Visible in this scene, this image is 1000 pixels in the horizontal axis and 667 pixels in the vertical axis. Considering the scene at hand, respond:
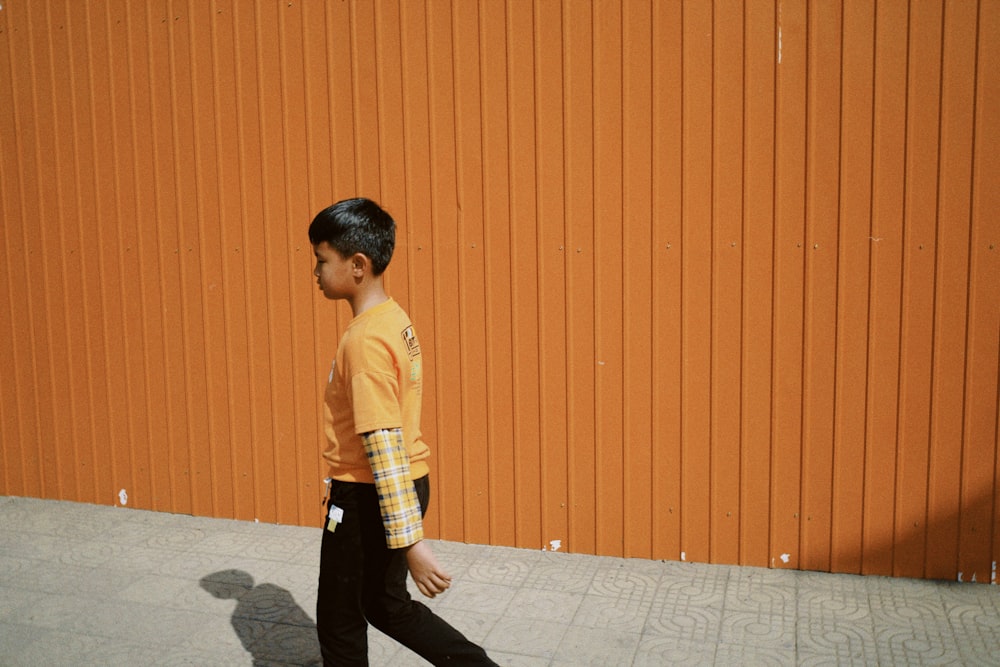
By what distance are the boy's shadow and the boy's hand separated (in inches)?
50.5

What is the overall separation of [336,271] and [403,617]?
43.8 inches

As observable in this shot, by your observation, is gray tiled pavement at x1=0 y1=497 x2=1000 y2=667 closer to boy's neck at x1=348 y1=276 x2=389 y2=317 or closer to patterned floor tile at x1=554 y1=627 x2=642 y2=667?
patterned floor tile at x1=554 y1=627 x2=642 y2=667

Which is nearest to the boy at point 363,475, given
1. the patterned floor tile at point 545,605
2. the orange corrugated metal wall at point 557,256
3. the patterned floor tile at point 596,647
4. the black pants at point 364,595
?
the black pants at point 364,595

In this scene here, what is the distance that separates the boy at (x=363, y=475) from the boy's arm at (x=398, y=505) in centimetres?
3

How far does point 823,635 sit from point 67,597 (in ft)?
11.3

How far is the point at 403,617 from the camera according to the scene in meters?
2.93

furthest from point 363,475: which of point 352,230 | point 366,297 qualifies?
point 352,230

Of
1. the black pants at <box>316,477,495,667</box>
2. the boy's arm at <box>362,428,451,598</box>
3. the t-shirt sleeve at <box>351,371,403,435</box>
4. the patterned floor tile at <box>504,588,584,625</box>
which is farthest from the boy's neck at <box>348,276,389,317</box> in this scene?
the patterned floor tile at <box>504,588,584,625</box>

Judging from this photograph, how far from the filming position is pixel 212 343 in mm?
5395

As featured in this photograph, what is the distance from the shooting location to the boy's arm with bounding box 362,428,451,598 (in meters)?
2.68

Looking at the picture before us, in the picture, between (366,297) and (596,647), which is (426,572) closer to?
(366,297)

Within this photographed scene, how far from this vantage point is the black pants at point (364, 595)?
2.87 metres

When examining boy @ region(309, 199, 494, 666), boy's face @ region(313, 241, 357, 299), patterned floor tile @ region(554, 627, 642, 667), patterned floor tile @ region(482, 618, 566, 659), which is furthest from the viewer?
patterned floor tile @ region(482, 618, 566, 659)

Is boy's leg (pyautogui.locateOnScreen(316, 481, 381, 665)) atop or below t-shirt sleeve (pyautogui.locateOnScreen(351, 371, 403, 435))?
below
